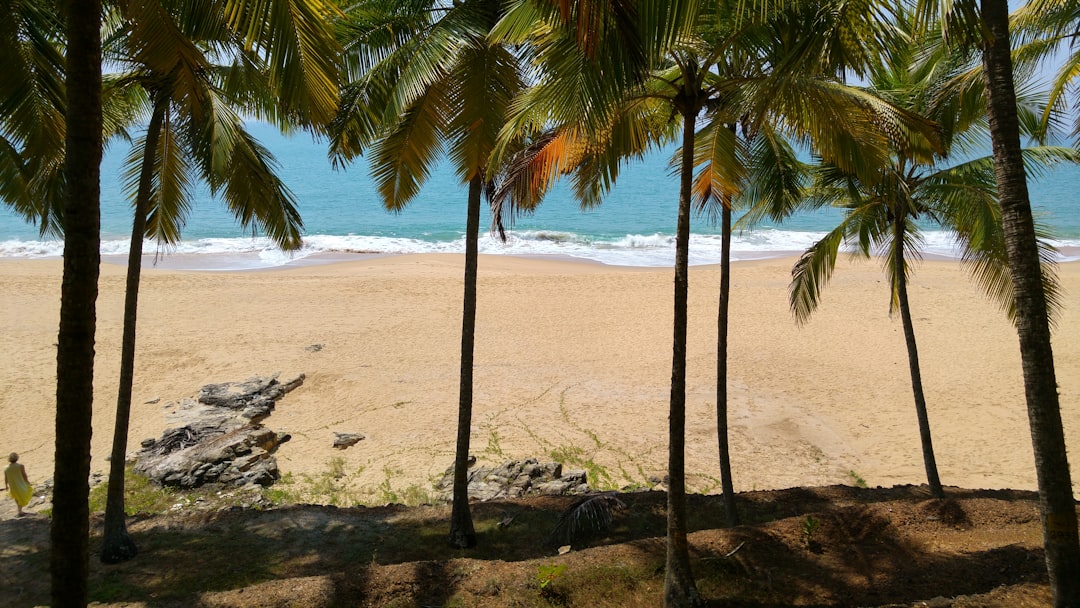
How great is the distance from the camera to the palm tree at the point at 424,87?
601 centimetres

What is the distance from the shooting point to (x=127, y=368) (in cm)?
715

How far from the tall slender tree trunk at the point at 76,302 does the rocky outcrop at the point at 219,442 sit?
7.14 metres

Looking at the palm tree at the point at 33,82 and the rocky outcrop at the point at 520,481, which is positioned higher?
the palm tree at the point at 33,82

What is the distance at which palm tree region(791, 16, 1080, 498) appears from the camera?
7.01 m

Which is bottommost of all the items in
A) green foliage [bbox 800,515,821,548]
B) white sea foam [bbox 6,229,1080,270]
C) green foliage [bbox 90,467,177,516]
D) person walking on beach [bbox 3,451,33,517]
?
green foliage [bbox 90,467,177,516]

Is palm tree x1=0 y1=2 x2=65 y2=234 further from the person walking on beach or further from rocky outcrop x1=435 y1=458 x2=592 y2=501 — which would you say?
rocky outcrop x1=435 y1=458 x2=592 y2=501

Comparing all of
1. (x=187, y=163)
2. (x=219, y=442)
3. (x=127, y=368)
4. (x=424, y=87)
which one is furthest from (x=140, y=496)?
(x=424, y=87)

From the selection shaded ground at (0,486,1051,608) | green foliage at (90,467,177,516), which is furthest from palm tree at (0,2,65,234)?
green foliage at (90,467,177,516)

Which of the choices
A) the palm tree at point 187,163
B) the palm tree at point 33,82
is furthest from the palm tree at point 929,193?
the palm tree at point 33,82

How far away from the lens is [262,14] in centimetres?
405

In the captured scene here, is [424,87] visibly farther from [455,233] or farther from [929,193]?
[455,233]

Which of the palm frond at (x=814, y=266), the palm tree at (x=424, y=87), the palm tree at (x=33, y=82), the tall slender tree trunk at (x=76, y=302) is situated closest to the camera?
the tall slender tree trunk at (x=76, y=302)

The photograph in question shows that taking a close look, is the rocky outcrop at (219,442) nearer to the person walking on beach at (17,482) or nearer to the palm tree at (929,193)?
the person walking on beach at (17,482)

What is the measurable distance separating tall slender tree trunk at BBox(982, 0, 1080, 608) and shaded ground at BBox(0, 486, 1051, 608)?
0.59m
